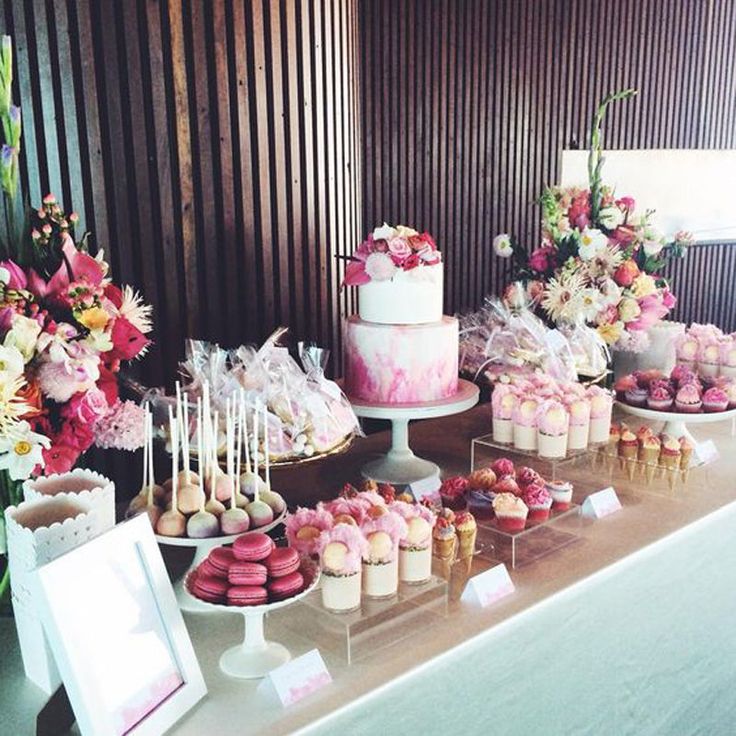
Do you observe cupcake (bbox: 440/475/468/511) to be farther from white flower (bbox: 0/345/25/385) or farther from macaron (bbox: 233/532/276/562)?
white flower (bbox: 0/345/25/385)

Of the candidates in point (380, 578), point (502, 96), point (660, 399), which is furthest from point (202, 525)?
point (502, 96)

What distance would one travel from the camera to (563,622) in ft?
5.66

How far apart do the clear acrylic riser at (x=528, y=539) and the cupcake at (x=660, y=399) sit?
0.62 metres

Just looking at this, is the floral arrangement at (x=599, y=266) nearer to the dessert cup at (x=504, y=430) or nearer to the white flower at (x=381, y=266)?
the dessert cup at (x=504, y=430)

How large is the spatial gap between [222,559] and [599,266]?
1.95 meters

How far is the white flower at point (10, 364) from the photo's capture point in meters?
1.28

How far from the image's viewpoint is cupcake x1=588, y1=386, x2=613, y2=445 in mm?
2275

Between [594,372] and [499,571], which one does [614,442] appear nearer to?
[594,372]

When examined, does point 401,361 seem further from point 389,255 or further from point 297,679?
point 297,679

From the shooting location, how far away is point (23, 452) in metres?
1.33

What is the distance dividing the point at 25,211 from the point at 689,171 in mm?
6074

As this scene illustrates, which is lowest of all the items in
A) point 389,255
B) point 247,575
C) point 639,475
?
point 639,475

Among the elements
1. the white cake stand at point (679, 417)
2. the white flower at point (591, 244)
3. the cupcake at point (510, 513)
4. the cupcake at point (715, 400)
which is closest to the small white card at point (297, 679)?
the cupcake at point (510, 513)

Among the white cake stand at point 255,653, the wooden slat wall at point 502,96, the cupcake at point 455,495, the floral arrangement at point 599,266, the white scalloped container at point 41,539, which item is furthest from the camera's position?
the wooden slat wall at point 502,96
